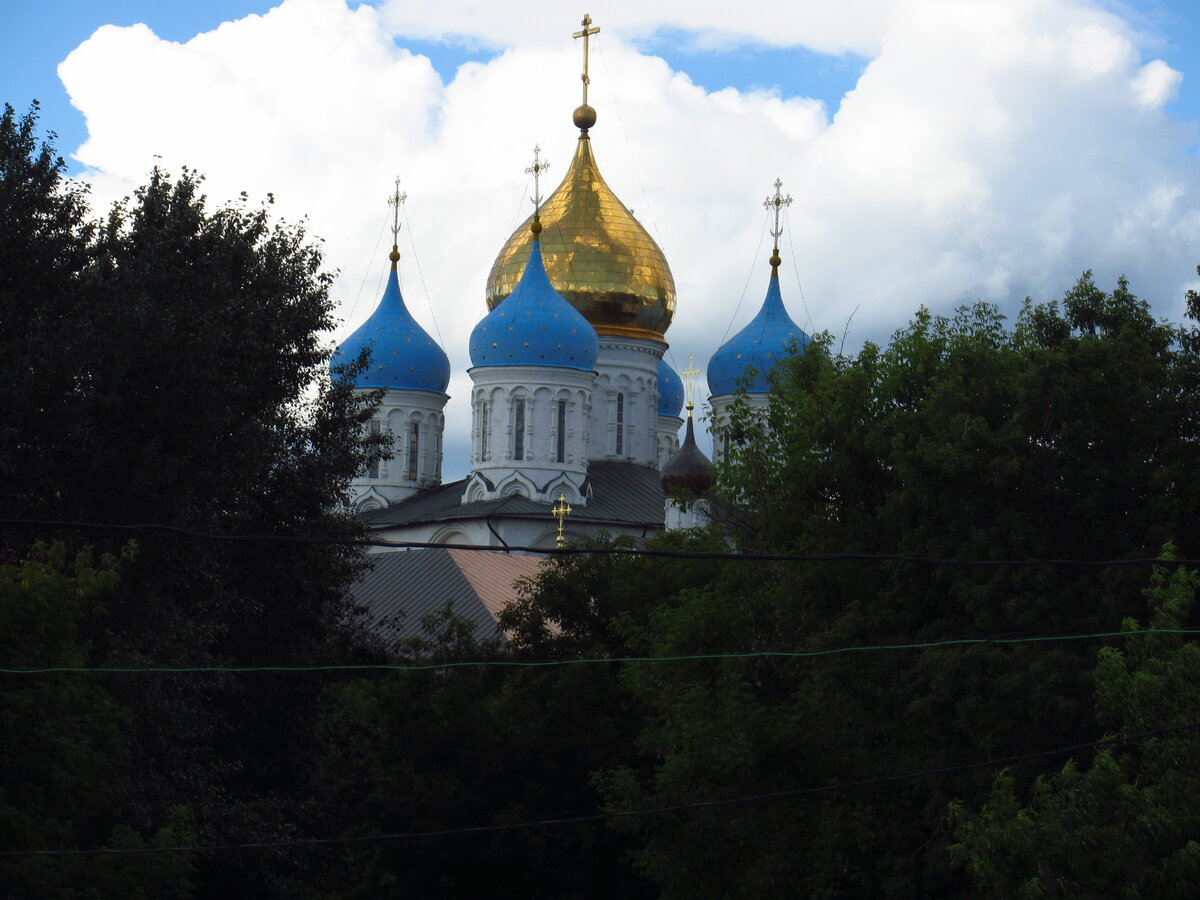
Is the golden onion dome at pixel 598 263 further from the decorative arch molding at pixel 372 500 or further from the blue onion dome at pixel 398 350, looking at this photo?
the decorative arch molding at pixel 372 500

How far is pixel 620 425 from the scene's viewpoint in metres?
54.5

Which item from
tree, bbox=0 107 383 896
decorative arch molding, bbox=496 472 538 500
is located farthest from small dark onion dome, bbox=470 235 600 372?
tree, bbox=0 107 383 896

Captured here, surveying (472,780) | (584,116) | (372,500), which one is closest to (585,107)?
(584,116)

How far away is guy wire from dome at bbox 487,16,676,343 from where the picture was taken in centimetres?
5494

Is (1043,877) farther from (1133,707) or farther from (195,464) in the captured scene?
(195,464)

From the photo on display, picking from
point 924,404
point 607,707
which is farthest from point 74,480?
point 924,404

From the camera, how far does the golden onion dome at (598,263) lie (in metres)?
54.9

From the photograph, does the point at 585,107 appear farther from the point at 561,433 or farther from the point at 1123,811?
the point at 1123,811

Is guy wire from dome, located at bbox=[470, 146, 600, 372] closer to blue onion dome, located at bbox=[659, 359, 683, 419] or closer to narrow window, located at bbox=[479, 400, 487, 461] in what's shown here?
narrow window, located at bbox=[479, 400, 487, 461]

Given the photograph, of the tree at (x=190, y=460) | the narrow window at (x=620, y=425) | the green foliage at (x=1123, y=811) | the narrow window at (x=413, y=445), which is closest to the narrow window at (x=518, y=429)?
the narrow window at (x=620, y=425)

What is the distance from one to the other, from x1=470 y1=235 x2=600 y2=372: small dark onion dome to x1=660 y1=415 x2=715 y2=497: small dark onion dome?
5.51 meters

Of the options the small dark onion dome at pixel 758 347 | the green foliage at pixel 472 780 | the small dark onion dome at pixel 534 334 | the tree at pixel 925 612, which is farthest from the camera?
the small dark onion dome at pixel 758 347

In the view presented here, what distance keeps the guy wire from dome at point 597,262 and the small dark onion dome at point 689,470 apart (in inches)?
403

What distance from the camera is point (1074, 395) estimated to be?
21.4 m
